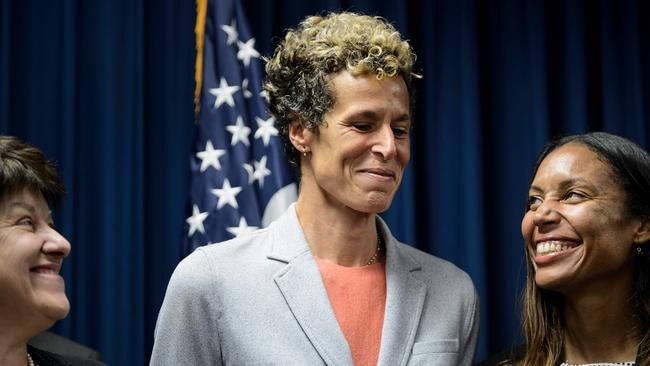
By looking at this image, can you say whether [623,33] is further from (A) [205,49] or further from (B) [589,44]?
(A) [205,49]

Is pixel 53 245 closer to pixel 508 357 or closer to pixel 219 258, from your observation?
pixel 219 258

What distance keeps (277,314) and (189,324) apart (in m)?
0.21

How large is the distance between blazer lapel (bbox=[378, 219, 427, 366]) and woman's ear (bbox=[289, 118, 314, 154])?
11.9 inches

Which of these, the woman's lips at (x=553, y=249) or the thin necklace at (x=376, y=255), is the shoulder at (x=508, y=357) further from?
the thin necklace at (x=376, y=255)

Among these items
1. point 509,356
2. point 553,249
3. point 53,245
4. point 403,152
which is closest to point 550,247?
point 553,249

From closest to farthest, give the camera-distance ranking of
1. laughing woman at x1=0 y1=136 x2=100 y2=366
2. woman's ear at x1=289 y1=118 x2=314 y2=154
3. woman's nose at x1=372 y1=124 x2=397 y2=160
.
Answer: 1. laughing woman at x1=0 y1=136 x2=100 y2=366
2. woman's nose at x1=372 y1=124 x2=397 y2=160
3. woman's ear at x1=289 y1=118 x2=314 y2=154

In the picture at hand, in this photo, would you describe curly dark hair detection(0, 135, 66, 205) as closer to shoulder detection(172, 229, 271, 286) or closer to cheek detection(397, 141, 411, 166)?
shoulder detection(172, 229, 271, 286)

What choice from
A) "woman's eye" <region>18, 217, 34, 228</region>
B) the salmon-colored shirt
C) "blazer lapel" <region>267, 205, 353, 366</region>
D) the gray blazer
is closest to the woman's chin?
"woman's eye" <region>18, 217, 34, 228</region>

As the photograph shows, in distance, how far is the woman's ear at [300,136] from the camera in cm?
244

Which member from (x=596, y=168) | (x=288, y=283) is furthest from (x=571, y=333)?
(x=288, y=283)

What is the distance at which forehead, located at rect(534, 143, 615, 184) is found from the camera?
250 cm

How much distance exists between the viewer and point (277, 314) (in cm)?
230

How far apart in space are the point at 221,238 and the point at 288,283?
117 cm

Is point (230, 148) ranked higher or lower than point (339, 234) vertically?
higher
